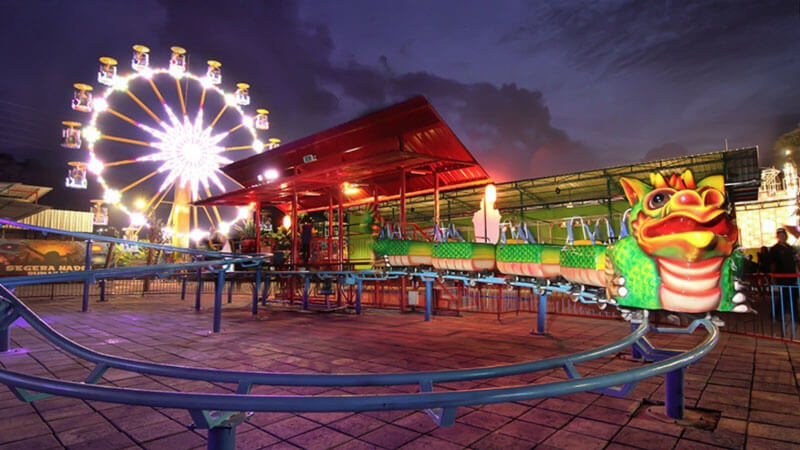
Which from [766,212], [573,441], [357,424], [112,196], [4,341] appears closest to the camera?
[573,441]

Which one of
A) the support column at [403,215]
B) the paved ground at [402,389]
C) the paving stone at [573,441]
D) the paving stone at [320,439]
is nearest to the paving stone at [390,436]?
the paved ground at [402,389]

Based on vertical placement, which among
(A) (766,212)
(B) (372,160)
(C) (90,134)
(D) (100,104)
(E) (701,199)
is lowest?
(E) (701,199)

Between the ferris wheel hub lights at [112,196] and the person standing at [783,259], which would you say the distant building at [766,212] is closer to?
the person standing at [783,259]

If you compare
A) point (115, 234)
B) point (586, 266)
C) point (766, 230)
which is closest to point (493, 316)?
point (586, 266)

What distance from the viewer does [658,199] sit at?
3.64m

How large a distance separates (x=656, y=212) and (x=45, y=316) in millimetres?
13208

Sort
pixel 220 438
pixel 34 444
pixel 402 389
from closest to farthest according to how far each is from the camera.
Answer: pixel 220 438 → pixel 34 444 → pixel 402 389

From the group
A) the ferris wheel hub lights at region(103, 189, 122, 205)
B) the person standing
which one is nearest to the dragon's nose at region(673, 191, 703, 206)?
the person standing

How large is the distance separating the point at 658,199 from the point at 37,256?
23.6 metres

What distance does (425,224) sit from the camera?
23797 millimetres

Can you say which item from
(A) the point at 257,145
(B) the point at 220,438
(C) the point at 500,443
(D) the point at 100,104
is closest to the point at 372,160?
(C) the point at 500,443

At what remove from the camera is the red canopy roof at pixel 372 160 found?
9.77 m

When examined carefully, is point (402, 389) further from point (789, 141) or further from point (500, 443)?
point (789, 141)

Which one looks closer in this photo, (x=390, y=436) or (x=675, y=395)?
(x=390, y=436)
